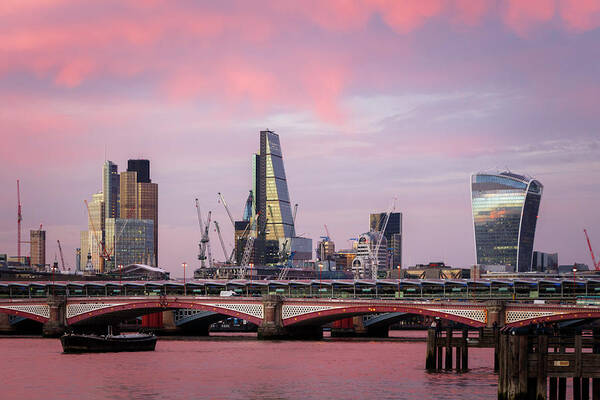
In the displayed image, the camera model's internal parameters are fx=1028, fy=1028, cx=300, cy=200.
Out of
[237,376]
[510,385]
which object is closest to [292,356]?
[237,376]

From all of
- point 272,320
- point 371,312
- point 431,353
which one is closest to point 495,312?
point 371,312

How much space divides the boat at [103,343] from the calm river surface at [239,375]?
1.93 meters

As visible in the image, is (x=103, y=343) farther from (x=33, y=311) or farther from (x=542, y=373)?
(x=542, y=373)

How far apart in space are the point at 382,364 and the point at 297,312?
44360 millimetres

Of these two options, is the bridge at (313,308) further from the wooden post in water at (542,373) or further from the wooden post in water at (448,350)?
the wooden post in water at (542,373)

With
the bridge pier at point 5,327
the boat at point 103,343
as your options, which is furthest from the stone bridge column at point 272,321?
the bridge pier at point 5,327

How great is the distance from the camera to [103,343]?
122625mm

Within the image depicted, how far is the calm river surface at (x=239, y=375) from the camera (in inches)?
3029

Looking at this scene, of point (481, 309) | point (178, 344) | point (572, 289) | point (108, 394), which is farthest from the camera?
point (572, 289)

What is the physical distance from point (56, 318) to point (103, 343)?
4265 cm

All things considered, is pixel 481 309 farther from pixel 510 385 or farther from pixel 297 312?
pixel 510 385

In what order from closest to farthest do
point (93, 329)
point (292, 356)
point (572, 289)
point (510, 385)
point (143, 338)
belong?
point (510, 385), point (292, 356), point (143, 338), point (93, 329), point (572, 289)

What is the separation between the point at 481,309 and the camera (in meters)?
134

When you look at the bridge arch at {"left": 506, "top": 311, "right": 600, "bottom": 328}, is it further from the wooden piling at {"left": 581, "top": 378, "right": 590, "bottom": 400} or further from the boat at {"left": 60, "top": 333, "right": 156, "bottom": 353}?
the wooden piling at {"left": 581, "top": 378, "right": 590, "bottom": 400}
